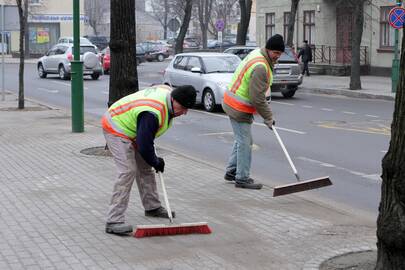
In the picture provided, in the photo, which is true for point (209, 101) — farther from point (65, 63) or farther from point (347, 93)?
point (65, 63)

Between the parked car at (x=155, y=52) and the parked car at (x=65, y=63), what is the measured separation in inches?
764

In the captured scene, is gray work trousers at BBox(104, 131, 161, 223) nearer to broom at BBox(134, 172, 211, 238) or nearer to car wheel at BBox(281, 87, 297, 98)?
broom at BBox(134, 172, 211, 238)

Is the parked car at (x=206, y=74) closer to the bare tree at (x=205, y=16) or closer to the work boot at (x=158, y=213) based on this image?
the work boot at (x=158, y=213)

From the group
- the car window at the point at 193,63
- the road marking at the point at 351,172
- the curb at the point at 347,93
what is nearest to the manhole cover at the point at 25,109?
the car window at the point at 193,63

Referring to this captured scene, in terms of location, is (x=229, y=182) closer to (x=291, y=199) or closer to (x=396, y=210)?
(x=291, y=199)

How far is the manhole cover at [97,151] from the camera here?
11.5m

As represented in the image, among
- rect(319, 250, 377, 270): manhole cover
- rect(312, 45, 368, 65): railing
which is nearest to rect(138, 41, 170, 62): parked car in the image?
rect(312, 45, 368, 65): railing

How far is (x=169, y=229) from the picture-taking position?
6750mm

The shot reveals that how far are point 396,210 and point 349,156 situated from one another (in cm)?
661

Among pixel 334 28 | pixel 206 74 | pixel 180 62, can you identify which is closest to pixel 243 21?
pixel 334 28

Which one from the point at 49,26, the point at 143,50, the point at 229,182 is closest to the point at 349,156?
the point at 229,182

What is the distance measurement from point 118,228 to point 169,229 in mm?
475

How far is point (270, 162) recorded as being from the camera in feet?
37.2

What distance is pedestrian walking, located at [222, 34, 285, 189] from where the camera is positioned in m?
8.82
